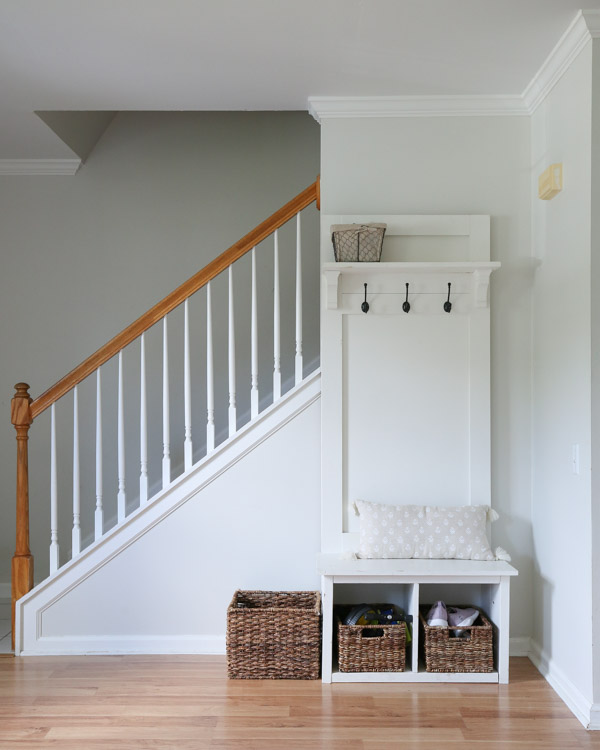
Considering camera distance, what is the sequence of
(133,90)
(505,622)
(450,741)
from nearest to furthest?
1. (450,741)
2. (505,622)
3. (133,90)

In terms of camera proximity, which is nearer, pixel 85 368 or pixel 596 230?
pixel 596 230

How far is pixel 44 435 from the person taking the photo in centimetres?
446

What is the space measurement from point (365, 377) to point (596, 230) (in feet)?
3.96

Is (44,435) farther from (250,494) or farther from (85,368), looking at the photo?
(250,494)

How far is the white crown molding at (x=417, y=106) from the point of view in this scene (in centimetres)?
339

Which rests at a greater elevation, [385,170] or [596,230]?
[385,170]

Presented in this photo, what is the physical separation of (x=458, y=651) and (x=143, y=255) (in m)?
2.88

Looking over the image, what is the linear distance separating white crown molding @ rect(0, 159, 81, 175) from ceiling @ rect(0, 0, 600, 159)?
0.71 metres

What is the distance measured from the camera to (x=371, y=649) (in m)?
3.07

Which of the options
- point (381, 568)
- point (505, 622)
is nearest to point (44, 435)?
point (381, 568)

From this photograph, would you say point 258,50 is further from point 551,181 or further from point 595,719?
point 595,719

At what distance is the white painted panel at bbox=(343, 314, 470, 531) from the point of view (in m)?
3.39

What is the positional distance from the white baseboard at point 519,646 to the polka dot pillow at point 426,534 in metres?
0.47

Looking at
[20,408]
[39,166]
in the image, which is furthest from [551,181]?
[39,166]
